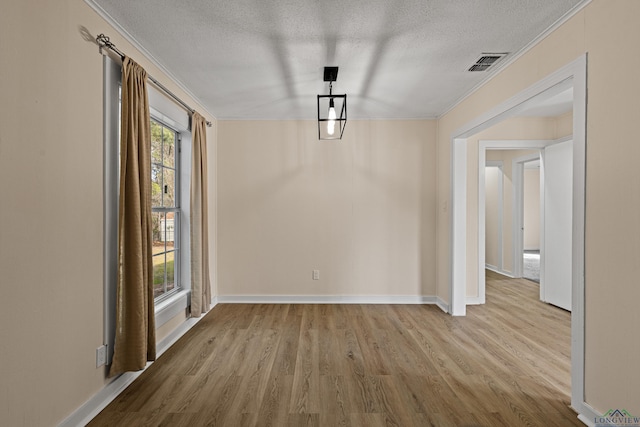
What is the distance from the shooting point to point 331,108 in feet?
9.07

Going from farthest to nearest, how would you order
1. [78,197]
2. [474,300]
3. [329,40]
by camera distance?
[474,300]
[329,40]
[78,197]

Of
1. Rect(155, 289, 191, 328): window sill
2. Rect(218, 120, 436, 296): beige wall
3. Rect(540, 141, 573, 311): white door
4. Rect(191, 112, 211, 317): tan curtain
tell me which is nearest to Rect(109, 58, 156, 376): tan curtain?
Rect(155, 289, 191, 328): window sill

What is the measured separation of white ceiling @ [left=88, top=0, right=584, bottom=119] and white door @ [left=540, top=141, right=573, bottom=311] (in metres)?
2.10

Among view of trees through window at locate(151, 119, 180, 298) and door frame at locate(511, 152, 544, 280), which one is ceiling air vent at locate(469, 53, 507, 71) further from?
door frame at locate(511, 152, 544, 280)

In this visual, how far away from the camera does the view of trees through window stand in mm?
3258

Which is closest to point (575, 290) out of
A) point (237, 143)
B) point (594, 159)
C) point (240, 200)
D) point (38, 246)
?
point (594, 159)

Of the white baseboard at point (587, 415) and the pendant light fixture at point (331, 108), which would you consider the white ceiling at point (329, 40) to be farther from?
the white baseboard at point (587, 415)

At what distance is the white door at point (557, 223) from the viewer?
168 inches

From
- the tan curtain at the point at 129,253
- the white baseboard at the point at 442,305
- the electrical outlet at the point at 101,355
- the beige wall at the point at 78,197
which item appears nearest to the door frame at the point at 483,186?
the white baseboard at the point at 442,305

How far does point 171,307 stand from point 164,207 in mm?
1057

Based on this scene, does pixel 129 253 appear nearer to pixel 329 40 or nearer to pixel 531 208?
pixel 329 40

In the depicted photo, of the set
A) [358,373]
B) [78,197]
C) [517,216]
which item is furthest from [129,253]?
[517,216]

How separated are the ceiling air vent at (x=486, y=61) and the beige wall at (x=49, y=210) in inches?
115

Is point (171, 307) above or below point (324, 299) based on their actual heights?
above
